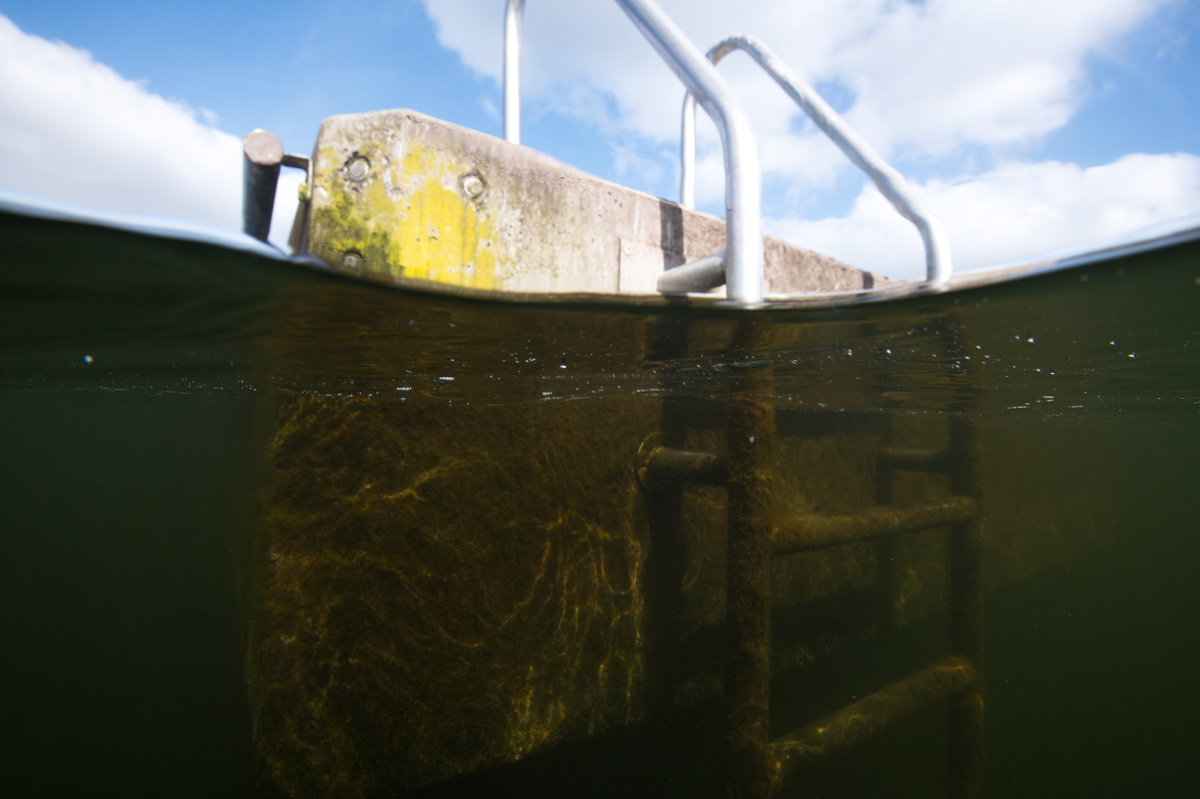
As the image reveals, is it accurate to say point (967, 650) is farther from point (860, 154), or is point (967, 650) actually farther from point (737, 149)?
point (737, 149)

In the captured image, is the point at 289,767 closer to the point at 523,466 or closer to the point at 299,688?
the point at 299,688

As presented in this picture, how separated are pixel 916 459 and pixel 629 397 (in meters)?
3.95

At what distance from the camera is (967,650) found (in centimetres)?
561

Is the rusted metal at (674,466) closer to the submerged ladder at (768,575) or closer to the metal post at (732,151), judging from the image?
the submerged ladder at (768,575)

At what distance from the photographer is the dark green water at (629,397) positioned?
3.86m

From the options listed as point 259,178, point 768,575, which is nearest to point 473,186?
point 259,178

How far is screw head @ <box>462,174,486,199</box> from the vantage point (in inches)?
140

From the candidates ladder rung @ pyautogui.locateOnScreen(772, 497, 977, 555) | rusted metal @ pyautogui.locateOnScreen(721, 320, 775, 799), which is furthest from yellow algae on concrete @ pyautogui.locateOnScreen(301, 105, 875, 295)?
ladder rung @ pyautogui.locateOnScreen(772, 497, 977, 555)

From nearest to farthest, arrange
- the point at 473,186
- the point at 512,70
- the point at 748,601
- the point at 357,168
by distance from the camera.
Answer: the point at 357,168 < the point at 473,186 < the point at 748,601 < the point at 512,70

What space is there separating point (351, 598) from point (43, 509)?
257 feet

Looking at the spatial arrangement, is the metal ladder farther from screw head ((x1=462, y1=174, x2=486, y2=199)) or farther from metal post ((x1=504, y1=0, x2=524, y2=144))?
screw head ((x1=462, y1=174, x2=486, y2=199))

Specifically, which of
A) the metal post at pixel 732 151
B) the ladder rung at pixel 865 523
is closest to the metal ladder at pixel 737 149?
the metal post at pixel 732 151

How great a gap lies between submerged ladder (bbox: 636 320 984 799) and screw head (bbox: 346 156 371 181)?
2.83 m

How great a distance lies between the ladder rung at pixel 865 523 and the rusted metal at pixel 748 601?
0.29 m
